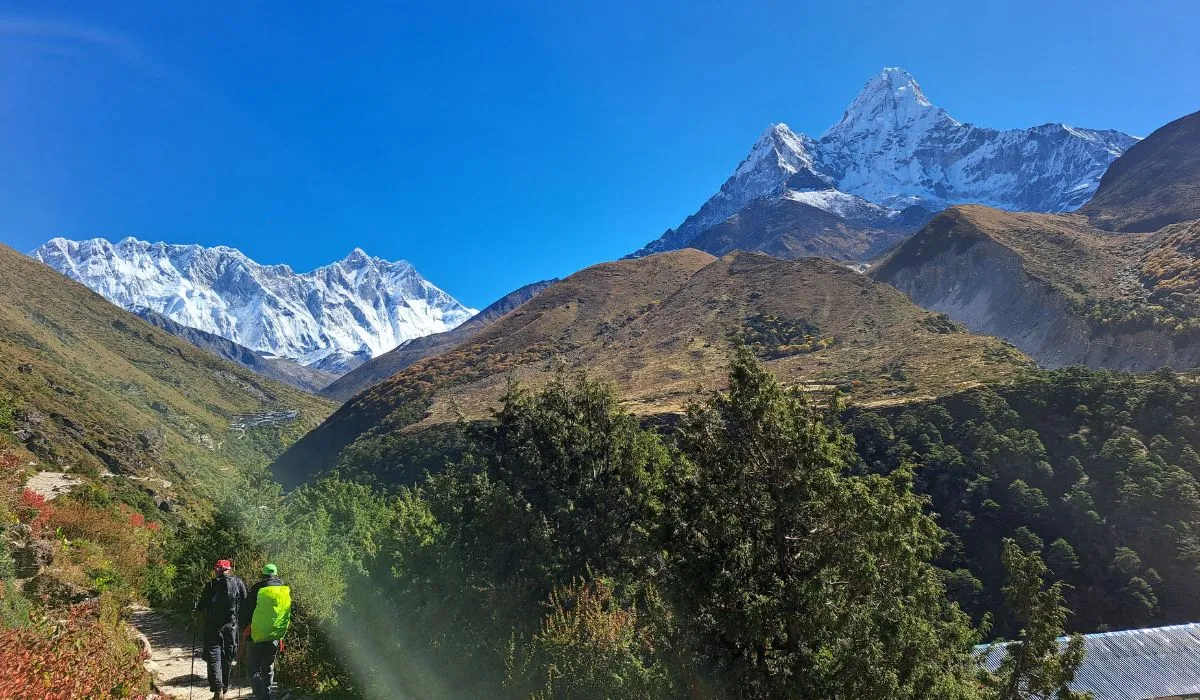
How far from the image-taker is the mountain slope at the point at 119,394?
52.3m

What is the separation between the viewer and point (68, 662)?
7051 mm

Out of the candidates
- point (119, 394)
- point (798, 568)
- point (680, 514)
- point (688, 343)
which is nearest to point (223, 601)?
point (680, 514)

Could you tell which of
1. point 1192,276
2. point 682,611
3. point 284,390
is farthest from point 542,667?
point 284,390

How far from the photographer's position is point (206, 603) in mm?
8547

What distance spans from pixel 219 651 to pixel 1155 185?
221 m

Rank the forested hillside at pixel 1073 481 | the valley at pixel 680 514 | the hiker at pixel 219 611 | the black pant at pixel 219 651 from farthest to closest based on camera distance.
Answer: the forested hillside at pixel 1073 481 → the hiker at pixel 219 611 → the black pant at pixel 219 651 → the valley at pixel 680 514

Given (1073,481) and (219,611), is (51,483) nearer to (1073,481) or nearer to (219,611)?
(219,611)

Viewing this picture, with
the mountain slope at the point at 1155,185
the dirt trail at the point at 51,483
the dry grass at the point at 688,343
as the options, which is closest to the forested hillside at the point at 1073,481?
the dry grass at the point at 688,343

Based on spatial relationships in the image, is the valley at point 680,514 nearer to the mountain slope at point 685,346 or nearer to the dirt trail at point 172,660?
the dirt trail at point 172,660

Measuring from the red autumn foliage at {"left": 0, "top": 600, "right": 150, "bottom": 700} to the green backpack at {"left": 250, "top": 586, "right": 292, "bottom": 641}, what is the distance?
4.89 feet

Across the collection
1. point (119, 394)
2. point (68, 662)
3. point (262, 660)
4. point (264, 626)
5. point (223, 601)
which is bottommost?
point (262, 660)

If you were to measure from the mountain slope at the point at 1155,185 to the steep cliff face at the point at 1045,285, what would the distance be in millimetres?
11130

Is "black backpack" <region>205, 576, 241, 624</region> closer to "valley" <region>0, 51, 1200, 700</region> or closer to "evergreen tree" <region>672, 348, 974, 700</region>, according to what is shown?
"valley" <region>0, 51, 1200, 700</region>

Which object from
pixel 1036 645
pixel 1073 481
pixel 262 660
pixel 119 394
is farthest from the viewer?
pixel 119 394
